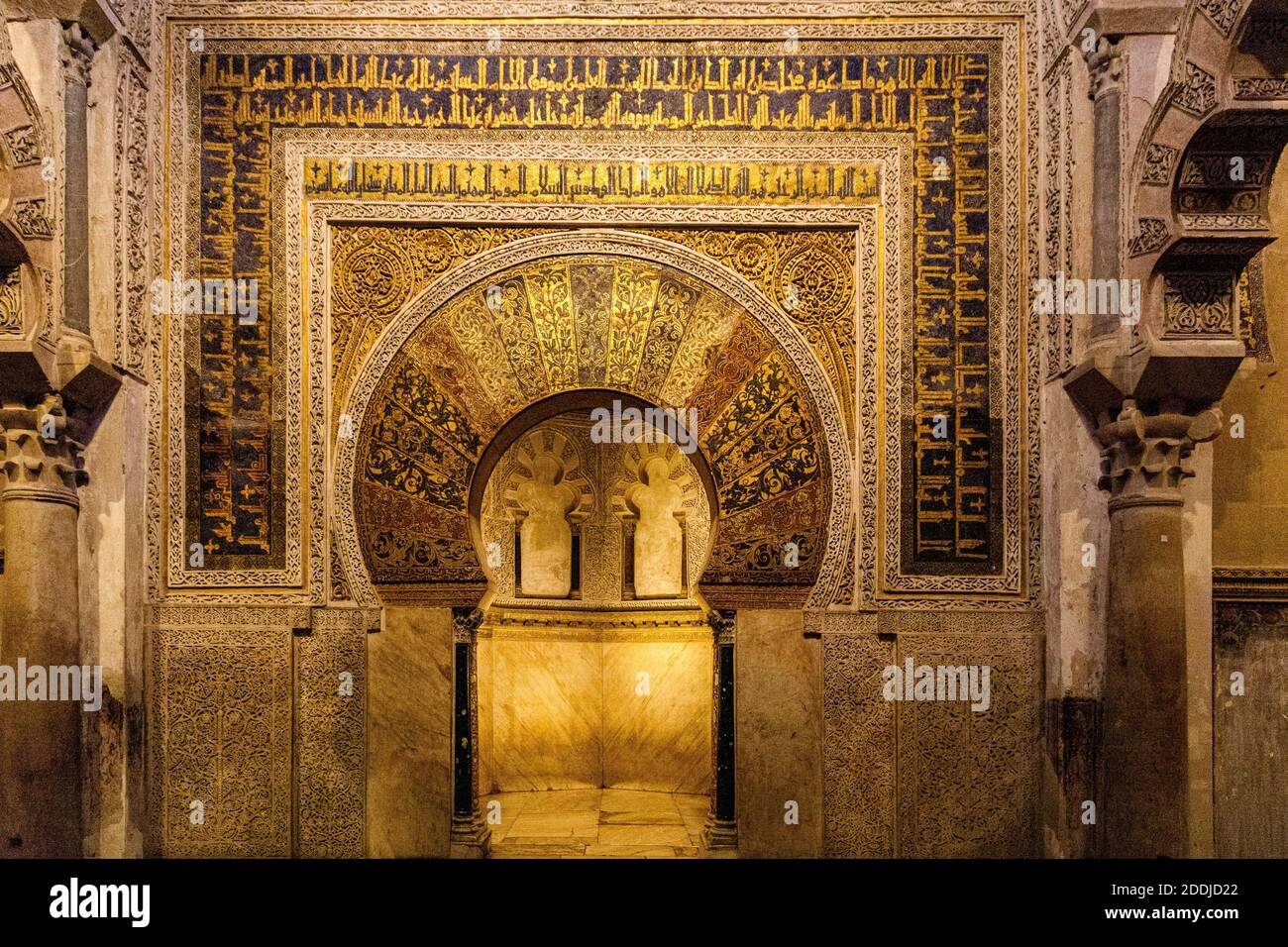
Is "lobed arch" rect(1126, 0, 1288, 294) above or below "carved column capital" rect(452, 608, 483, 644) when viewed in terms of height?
above

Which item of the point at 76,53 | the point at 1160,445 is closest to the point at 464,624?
the point at 76,53

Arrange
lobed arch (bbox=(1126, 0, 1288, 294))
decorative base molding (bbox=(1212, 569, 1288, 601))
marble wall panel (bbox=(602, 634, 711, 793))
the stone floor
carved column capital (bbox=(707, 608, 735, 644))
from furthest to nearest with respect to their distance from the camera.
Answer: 1. marble wall panel (bbox=(602, 634, 711, 793))
2. the stone floor
3. carved column capital (bbox=(707, 608, 735, 644))
4. decorative base molding (bbox=(1212, 569, 1288, 601))
5. lobed arch (bbox=(1126, 0, 1288, 294))

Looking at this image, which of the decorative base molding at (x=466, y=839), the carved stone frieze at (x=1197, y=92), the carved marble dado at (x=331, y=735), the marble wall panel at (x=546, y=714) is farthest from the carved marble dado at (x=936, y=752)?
the marble wall panel at (x=546, y=714)

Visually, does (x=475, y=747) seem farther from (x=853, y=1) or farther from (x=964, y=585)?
(x=853, y=1)

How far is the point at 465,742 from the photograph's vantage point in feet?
19.5

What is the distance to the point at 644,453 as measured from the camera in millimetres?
8812

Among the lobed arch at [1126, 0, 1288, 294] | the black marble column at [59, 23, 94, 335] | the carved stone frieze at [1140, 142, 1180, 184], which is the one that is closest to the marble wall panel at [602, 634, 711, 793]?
the lobed arch at [1126, 0, 1288, 294]

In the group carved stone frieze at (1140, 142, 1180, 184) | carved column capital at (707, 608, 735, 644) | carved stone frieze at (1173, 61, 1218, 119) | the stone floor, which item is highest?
carved stone frieze at (1173, 61, 1218, 119)

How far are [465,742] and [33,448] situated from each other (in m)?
2.41

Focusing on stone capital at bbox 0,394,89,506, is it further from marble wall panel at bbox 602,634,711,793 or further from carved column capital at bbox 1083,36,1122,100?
carved column capital at bbox 1083,36,1122,100

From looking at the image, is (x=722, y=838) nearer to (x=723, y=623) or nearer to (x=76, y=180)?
(x=723, y=623)

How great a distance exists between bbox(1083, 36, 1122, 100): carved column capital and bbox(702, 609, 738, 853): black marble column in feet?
9.90

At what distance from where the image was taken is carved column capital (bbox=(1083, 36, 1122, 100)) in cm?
535

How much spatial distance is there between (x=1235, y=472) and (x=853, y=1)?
3014mm
